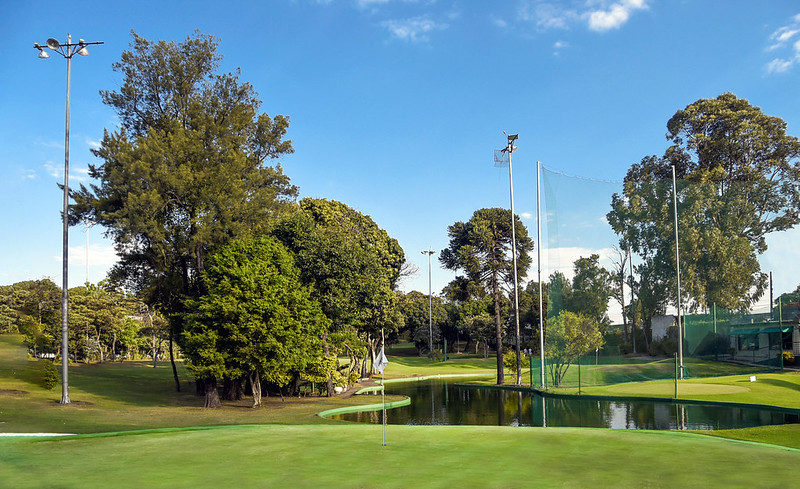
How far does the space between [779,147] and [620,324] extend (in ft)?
75.6

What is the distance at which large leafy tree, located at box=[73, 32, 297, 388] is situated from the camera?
84.9ft

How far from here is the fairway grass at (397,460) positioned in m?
9.74

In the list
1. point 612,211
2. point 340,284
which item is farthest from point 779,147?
point 340,284

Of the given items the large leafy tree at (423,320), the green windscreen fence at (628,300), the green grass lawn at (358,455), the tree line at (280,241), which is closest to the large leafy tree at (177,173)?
the tree line at (280,241)

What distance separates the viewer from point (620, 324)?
3388 centimetres

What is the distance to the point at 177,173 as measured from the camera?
2594 centimetres

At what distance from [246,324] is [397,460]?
1392 centimetres

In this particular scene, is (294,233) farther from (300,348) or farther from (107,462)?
(107,462)

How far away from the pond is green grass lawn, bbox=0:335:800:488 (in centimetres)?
412

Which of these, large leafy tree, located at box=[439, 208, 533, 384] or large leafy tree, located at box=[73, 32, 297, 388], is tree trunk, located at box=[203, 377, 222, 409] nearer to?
large leafy tree, located at box=[73, 32, 297, 388]

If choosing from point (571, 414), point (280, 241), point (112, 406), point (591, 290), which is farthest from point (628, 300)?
point (112, 406)

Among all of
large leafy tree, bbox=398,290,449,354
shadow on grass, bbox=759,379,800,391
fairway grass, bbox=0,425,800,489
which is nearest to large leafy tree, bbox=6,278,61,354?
large leafy tree, bbox=398,290,449,354

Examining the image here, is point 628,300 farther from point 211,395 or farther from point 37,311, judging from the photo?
point 37,311

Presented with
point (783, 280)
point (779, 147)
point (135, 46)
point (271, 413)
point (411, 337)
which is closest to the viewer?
point (271, 413)
